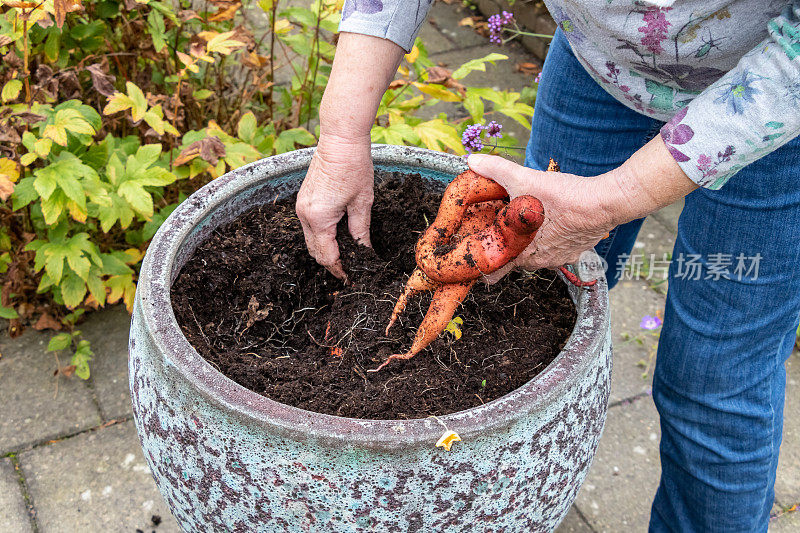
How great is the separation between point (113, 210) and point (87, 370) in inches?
24.2

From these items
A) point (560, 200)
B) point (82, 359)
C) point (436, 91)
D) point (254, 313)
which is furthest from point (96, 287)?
point (560, 200)

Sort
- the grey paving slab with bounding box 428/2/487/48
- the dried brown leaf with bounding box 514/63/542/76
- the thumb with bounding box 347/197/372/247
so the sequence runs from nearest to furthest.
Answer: the thumb with bounding box 347/197/372/247 → the dried brown leaf with bounding box 514/63/542/76 → the grey paving slab with bounding box 428/2/487/48

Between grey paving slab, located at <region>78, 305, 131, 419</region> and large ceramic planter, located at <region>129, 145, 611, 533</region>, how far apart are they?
1135mm

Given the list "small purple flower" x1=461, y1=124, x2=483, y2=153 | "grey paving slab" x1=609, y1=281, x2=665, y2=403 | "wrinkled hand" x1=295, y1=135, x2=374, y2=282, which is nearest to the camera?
"wrinkled hand" x1=295, y1=135, x2=374, y2=282

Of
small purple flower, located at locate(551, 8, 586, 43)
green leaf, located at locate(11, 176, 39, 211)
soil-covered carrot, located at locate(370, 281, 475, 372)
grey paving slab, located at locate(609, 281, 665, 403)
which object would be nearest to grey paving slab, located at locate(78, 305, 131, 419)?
green leaf, located at locate(11, 176, 39, 211)

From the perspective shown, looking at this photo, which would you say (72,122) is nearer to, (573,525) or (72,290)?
(72,290)


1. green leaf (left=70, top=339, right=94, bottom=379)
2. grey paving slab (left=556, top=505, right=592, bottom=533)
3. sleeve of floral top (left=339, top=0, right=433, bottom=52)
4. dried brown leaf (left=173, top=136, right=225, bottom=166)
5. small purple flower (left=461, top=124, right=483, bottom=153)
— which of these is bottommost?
green leaf (left=70, top=339, right=94, bottom=379)

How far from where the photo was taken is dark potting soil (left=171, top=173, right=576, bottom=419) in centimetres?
140

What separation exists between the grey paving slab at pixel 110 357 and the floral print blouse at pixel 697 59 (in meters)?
1.63

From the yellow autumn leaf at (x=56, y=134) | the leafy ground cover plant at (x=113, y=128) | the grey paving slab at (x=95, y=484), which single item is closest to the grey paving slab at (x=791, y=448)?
the leafy ground cover plant at (x=113, y=128)

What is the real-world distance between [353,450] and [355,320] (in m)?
0.41

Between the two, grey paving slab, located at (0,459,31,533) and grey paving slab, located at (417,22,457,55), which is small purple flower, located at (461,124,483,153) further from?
grey paving slab, located at (417,22,457,55)

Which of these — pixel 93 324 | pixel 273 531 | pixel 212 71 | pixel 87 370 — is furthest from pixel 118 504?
pixel 212 71

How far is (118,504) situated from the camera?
2244 mm
